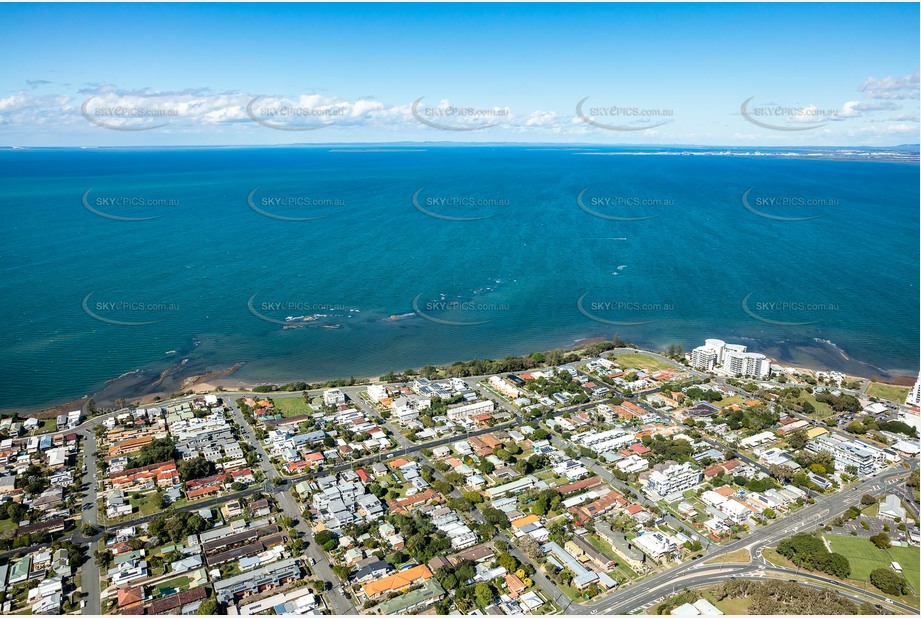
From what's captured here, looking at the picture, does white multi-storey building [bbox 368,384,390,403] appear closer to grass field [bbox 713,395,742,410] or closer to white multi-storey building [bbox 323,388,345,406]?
white multi-storey building [bbox 323,388,345,406]

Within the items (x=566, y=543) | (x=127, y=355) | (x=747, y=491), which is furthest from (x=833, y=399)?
(x=127, y=355)

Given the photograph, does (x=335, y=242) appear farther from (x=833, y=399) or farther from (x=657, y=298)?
(x=833, y=399)

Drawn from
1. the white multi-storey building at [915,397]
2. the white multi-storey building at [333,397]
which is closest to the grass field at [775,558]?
the white multi-storey building at [915,397]

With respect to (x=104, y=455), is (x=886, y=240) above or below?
above

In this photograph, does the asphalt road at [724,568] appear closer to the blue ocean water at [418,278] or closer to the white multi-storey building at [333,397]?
the white multi-storey building at [333,397]

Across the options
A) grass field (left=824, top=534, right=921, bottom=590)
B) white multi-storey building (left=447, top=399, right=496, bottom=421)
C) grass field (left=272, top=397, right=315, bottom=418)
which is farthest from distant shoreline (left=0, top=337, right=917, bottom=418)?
grass field (left=824, top=534, right=921, bottom=590)
